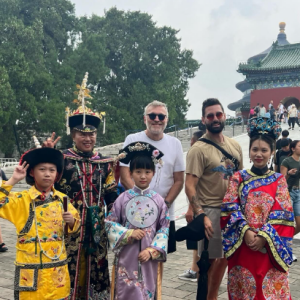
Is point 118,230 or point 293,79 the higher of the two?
point 293,79

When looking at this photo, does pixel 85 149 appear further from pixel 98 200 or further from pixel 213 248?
pixel 213 248

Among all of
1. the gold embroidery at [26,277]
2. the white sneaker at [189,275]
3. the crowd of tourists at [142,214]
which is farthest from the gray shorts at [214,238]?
the gold embroidery at [26,277]

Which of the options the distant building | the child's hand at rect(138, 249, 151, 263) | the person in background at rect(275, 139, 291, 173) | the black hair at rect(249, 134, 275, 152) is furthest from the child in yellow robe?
the distant building

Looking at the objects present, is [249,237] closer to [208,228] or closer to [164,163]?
[208,228]

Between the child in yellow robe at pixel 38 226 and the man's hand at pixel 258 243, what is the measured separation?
1.48 meters

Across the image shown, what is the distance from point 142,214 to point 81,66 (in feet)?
73.2

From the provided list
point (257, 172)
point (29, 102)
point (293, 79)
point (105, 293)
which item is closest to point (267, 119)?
point (257, 172)

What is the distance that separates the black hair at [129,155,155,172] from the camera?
366cm

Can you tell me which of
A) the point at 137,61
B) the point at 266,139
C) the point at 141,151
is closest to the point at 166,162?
the point at 141,151

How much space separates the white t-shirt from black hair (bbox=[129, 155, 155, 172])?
2.16 feet

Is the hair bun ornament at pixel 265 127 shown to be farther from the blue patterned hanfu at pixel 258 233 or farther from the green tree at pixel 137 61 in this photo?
the green tree at pixel 137 61

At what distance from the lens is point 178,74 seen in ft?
98.8

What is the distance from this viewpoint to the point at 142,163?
12.0 ft

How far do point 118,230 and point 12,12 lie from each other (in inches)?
946
